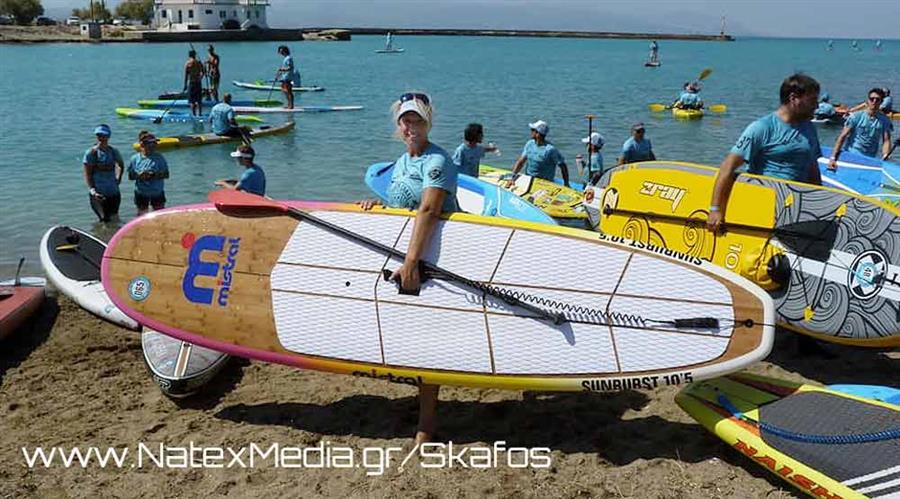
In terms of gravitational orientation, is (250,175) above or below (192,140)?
above

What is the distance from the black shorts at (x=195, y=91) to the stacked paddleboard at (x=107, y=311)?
569 inches

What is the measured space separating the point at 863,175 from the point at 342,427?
885 centimetres

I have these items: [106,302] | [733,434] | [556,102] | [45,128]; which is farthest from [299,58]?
[733,434]

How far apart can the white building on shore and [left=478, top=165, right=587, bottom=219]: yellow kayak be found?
83832 mm

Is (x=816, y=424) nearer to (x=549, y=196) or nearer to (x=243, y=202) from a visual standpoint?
(x=243, y=202)

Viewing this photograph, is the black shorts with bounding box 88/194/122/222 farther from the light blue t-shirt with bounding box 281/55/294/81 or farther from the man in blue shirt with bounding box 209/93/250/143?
the light blue t-shirt with bounding box 281/55/294/81

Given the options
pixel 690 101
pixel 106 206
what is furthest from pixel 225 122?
pixel 690 101

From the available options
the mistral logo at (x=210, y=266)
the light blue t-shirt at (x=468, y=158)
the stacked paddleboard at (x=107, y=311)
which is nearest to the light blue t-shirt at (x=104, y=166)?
the stacked paddleboard at (x=107, y=311)

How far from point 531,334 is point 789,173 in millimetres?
2662

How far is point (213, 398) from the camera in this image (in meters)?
5.56

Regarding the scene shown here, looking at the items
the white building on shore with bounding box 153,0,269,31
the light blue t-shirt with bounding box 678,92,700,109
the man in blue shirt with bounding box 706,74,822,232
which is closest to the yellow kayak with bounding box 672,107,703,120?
the light blue t-shirt with bounding box 678,92,700,109

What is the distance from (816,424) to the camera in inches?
173

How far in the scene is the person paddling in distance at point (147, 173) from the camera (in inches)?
371

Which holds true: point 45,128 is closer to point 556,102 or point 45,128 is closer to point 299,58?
point 556,102
